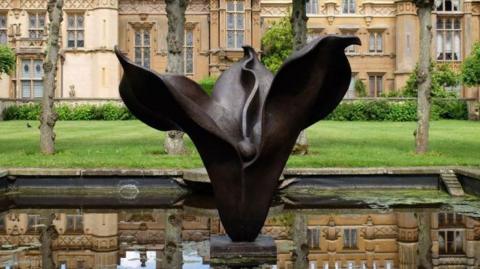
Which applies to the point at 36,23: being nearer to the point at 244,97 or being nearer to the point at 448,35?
the point at 448,35

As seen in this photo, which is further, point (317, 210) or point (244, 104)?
point (317, 210)

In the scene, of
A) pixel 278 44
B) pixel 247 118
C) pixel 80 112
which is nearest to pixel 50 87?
pixel 247 118

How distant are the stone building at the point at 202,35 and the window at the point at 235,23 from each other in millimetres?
56

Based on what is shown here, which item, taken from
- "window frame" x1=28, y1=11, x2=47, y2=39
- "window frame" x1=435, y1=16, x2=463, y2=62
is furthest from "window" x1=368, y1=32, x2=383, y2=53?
"window frame" x1=28, y1=11, x2=47, y2=39

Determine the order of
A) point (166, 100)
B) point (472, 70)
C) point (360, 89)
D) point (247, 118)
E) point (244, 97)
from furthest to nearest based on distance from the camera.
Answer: point (360, 89), point (472, 70), point (244, 97), point (247, 118), point (166, 100)

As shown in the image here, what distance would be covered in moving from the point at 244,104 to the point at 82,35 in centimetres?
3422

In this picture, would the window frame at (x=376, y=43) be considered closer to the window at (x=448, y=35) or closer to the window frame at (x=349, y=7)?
the window frame at (x=349, y=7)

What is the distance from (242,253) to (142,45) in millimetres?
34754

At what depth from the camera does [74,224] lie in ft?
32.3

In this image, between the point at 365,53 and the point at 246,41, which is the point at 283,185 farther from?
the point at 365,53

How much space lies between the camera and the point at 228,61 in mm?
39156

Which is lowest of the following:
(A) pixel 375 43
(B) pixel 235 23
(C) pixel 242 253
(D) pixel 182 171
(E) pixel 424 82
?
(C) pixel 242 253

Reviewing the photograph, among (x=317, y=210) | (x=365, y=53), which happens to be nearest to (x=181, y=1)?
(x=317, y=210)

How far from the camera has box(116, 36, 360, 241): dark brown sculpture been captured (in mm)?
6570
